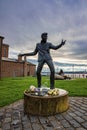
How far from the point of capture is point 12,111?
22.1ft

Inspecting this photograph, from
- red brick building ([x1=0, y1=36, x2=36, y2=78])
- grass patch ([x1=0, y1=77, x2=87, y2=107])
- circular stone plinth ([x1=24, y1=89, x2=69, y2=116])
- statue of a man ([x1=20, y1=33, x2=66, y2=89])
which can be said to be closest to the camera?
circular stone plinth ([x1=24, y1=89, x2=69, y2=116])

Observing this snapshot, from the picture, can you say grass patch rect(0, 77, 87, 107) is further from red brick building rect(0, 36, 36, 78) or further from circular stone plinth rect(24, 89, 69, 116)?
red brick building rect(0, 36, 36, 78)

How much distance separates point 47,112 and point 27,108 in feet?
2.60

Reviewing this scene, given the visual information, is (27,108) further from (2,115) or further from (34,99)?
(2,115)

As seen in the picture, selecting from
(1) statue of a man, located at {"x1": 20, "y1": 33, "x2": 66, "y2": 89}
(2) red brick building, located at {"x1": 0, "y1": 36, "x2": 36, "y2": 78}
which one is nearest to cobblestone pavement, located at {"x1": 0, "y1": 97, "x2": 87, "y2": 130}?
(1) statue of a man, located at {"x1": 20, "y1": 33, "x2": 66, "y2": 89}

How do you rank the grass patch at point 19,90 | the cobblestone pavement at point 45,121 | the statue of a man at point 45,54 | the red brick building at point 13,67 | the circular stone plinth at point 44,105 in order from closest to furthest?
the cobblestone pavement at point 45,121 → the circular stone plinth at point 44,105 → the statue of a man at point 45,54 → the grass patch at point 19,90 → the red brick building at point 13,67

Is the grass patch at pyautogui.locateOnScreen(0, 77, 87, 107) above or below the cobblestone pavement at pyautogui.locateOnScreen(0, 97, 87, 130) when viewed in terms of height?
above

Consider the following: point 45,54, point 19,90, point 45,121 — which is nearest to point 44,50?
point 45,54

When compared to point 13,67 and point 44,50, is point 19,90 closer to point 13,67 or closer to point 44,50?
point 44,50

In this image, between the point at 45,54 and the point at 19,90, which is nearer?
the point at 45,54

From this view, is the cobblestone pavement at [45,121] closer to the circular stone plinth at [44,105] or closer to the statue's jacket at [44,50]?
the circular stone plinth at [44,105]

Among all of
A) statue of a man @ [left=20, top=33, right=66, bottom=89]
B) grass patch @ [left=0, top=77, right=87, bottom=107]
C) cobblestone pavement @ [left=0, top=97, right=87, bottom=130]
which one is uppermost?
statue of a man @ [left=20, top=33, right=66, bottom=89]

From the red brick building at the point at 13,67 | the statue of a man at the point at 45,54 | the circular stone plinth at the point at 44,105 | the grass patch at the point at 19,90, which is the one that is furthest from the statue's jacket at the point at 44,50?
the red brick building at the point at 13,67

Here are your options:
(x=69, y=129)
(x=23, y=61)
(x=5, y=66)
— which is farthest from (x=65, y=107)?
(x=23, y=61)
